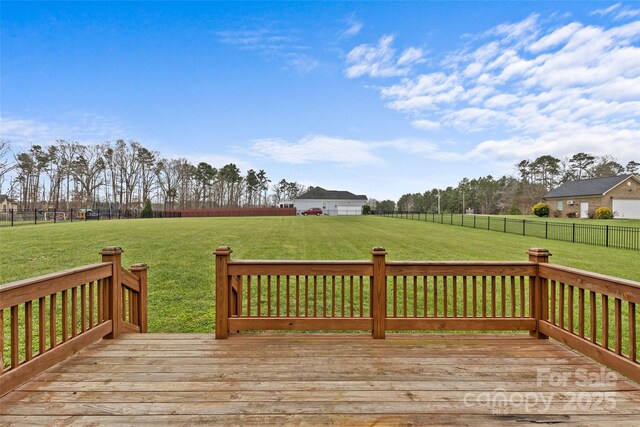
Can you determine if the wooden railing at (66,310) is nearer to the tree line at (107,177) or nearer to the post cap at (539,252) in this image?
the post cap at (539,252)

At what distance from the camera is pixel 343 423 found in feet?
6.62

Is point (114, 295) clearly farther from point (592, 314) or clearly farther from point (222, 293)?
point (592, 314)

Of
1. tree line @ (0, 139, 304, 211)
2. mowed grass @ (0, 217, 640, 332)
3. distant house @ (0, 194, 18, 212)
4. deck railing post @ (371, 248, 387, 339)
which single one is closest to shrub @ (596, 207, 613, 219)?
mowed grass @ (0, 217, 640, 332)

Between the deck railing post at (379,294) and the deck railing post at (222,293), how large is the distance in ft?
5.52

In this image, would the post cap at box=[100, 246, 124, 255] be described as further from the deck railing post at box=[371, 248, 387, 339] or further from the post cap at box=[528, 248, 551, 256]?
the post cap at box=[528, 248, 551, 256]

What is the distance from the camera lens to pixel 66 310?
9.45 ft

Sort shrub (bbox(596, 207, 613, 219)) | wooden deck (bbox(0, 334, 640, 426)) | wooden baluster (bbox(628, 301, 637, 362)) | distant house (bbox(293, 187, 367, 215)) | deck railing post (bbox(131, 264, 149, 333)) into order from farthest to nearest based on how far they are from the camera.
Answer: distant house (bbox(293, 187, 367, 215))
shrub (bbox(596, 207, 613, 219))
deck railing post (bbox(131, 264, 149, 333))
wooden baluster (bbox(628, 301, 637, 362))
wooden deck (bbox(0, 334, 640, 426))

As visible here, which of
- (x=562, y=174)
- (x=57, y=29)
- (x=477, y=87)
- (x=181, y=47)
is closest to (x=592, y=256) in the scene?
(x=477, y=87)

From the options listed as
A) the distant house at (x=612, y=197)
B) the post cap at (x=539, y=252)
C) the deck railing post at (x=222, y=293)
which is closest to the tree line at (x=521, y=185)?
the distant house at (x=612, y=197)

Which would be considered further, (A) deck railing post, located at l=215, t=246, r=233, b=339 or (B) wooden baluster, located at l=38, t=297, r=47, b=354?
(A) deck railing post, located at l=215, t=246, r=233, b=339

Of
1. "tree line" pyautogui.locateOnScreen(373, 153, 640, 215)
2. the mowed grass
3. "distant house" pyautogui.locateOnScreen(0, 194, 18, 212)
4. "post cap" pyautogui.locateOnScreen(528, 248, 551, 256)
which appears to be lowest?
the mowed grass

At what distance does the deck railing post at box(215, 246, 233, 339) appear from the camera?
11.3 feet

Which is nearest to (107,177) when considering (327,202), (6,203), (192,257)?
(6,203)

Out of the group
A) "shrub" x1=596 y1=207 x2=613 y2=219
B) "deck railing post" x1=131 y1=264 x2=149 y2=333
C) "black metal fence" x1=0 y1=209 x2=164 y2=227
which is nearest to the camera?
"deck railing post" x1=131 y1=264 x2=149 y2=333
